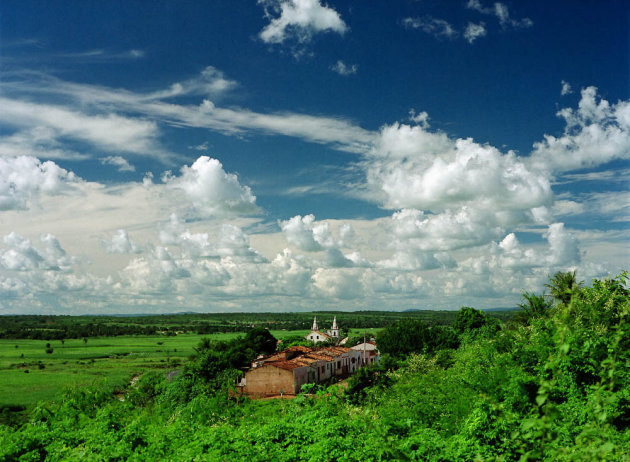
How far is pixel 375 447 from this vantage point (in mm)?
8734

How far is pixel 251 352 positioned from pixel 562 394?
215ft

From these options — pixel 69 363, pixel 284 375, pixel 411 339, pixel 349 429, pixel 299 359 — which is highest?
pixel 349 429

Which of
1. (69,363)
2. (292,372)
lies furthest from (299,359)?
(69,363)

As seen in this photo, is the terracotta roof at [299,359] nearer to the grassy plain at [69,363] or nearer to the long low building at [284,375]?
the long low building at [284,375]

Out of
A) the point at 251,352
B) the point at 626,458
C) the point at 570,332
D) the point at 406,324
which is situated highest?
the point at 570,332

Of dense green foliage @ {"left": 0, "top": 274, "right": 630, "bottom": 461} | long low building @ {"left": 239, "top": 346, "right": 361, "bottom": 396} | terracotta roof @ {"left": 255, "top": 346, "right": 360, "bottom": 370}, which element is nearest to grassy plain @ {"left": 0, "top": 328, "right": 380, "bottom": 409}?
long low building @ {"left": 239, "top": 346, "right": 361, "bottom": 396}

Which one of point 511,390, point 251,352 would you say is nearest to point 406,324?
point 251,352

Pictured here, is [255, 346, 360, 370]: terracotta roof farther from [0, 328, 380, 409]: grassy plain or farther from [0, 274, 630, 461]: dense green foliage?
[0, 274, 630, 461]: dense green foliage

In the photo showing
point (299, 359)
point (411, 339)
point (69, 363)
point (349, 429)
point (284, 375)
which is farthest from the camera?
point (69, 363)

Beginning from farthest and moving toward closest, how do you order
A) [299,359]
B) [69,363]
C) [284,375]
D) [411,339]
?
[69,363]
[411,339]
[299,359]
[284,375]

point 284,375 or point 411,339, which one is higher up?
point 411,339

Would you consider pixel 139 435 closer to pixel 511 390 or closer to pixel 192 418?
pixel 192 418

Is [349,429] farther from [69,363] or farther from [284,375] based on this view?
[69,363]

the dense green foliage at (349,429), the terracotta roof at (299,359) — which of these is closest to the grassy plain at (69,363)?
the terracotta roof at (299,359)
